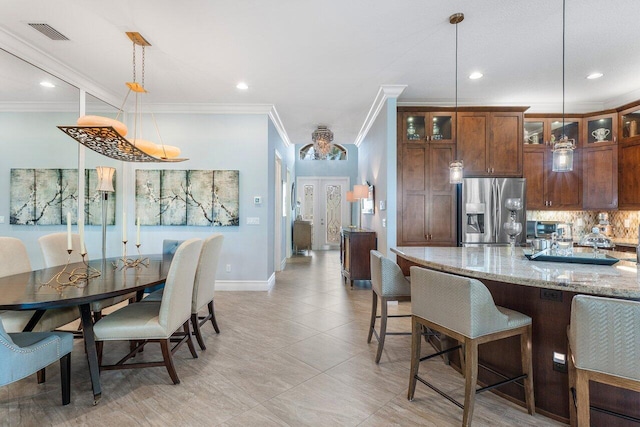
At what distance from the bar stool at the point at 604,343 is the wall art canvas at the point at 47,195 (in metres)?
4.89

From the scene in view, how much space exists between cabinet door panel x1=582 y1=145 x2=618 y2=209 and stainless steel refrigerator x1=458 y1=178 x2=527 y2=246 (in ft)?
3.77

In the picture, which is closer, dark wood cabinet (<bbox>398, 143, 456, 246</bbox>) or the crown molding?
the crown molding

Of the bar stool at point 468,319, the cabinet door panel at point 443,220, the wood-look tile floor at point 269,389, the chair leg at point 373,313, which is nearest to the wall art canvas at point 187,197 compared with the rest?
the wood-look tile floor at point 269,389

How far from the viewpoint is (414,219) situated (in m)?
4.04

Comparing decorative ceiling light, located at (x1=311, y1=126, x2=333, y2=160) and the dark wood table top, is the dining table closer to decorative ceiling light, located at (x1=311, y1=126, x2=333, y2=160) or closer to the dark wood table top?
the dark wood table top

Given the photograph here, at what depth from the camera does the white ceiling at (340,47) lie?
2.39 meters

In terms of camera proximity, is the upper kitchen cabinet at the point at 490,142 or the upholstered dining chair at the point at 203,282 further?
the upper kitchen cabinet at the point at 490,142

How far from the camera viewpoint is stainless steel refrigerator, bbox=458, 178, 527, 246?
395 cm

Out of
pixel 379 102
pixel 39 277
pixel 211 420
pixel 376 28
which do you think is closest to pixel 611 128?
pixel 379 102

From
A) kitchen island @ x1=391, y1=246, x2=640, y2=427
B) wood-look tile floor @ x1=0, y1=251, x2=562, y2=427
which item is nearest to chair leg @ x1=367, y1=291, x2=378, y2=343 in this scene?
wood-look tile floor @ x1=0, y1=251, x2=562, y2=427

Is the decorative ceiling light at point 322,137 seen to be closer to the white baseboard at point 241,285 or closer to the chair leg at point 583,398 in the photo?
the white baseboard at point 241,285

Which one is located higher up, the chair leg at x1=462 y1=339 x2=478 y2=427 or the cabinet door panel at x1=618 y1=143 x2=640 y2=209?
the cabinet door panel at x1=618 y1=143 x2=640 y2=209

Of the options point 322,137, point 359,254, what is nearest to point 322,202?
point 322,137

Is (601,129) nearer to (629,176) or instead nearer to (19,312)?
(629,176)
